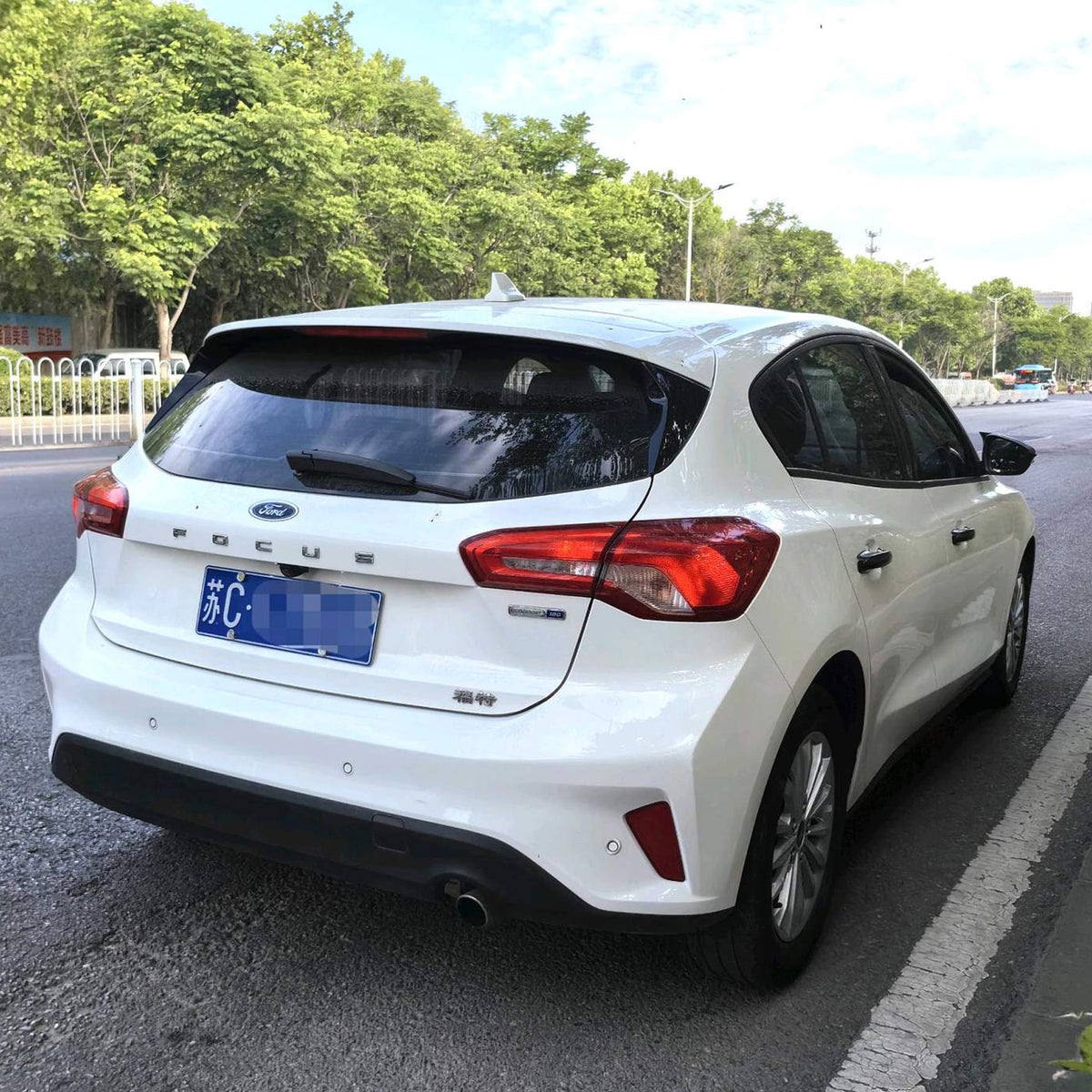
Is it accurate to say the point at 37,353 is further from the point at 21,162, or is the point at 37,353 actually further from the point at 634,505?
the point at 634,505

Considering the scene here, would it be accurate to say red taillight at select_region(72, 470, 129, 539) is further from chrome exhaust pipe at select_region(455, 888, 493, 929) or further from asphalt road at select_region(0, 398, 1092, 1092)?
chrome exhaust pipe at select_region(455, 888, 493, 929)

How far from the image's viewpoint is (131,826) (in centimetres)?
357

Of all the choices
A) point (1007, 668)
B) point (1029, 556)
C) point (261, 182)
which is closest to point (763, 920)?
point (1007, 668)

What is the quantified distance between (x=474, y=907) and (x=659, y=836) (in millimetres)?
392

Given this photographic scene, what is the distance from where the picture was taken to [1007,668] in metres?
4.97

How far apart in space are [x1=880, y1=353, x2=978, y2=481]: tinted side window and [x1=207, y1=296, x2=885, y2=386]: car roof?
586 millimetres

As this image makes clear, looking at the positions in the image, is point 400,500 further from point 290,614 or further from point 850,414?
point 850,414

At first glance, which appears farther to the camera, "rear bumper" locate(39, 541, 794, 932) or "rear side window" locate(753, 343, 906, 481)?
"rear side window" locate(753, 343, 906, 481)

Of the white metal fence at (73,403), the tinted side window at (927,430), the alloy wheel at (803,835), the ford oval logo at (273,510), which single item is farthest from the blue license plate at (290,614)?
the white metal fence at (73,403)

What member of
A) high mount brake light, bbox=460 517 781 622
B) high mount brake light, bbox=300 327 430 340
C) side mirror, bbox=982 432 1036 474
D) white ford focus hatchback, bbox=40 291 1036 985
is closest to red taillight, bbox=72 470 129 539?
white ford focus hatchback, bbox=40 291 1036 985

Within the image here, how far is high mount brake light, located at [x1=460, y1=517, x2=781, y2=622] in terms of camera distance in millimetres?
2322

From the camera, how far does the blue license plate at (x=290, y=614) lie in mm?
2463

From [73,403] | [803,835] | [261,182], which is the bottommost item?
[73,403]

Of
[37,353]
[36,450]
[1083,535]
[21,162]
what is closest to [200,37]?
[21,162]
